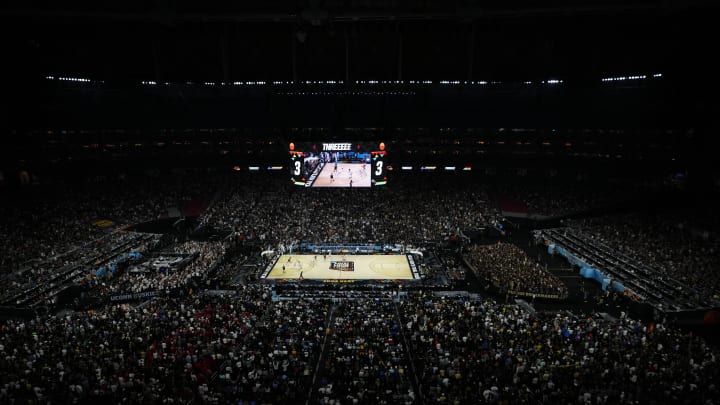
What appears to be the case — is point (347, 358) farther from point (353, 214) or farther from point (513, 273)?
point (353, 214)

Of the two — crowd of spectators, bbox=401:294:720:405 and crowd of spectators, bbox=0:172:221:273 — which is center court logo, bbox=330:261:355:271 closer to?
crowd of spectators, bbox=401:294:720:405

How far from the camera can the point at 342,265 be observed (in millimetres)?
33000

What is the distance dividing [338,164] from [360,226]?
6.81 m

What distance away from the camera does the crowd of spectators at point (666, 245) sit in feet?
85.2

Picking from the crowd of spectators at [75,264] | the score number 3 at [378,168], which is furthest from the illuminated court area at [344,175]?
the crowd of spectators at [75,264]

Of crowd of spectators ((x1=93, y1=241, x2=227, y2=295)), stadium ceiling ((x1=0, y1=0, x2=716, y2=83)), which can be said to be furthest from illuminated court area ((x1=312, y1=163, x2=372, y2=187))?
stadium ceiling ((x1=0, y1=0, x2=716, y2=83))

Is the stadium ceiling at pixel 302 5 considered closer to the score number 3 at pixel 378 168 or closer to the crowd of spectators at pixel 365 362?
the score number 3 at pixel 378 168

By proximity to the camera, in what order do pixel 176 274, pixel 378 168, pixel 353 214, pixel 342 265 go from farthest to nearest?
pixel 353 214 < pixel 378 168 < pixel 342 265 < pixel 176 274

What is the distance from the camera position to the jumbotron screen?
3769cm

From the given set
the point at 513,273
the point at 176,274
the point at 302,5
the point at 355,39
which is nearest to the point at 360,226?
the point at 513,273

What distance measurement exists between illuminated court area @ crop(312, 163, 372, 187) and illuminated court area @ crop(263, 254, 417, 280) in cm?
734

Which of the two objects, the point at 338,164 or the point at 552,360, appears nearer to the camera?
the point at 552,360

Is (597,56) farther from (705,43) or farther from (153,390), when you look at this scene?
(153,390)

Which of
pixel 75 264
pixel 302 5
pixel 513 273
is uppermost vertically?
pixel 302 5
